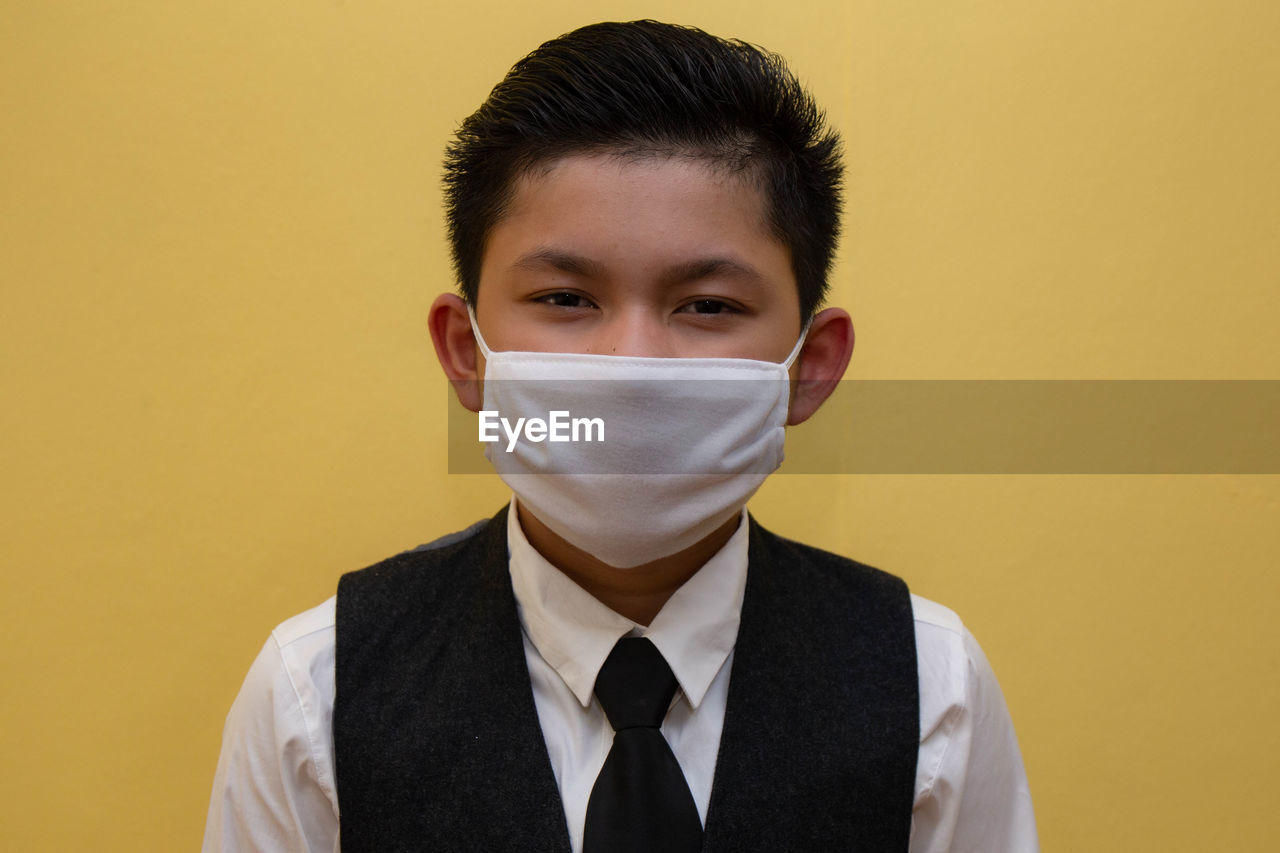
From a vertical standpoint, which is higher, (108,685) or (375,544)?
(375,544)

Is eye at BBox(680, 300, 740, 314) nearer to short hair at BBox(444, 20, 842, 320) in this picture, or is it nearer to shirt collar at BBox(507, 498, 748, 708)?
short hair at BBox(444, 20, 842, 320)

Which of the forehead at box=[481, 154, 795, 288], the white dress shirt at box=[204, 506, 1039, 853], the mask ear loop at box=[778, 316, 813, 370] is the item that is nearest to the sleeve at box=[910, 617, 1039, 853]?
the white dress shirt at box=[204, 506, 1039, 853]

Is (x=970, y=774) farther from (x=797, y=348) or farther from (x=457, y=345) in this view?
(x=457, y=345)

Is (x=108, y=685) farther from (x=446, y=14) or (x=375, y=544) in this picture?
(x=446, y=14)

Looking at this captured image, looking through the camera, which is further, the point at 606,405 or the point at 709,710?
the point at 709,710

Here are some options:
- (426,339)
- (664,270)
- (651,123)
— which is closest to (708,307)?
(664,270)

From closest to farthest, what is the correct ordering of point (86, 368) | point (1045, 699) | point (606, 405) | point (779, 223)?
1. point (606, 405)
2. point (779, 223)
3. point (86, 368)
4. point (1045, 699)

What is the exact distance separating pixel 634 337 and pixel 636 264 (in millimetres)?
61

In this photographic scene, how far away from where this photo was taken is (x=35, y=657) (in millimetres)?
1240

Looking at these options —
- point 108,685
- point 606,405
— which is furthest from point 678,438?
point 108,685

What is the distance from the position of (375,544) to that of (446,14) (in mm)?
658

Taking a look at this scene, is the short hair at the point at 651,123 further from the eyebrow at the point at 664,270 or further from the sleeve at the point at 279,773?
the sleeve at the point at 279,773

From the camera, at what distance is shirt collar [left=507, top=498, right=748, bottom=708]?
92 centimetres

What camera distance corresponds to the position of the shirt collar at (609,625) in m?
0.92
